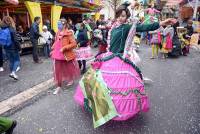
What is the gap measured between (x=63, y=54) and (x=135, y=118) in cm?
233

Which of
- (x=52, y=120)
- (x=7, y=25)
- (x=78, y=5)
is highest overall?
(x=78, y=5)

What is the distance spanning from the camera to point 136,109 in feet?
13.0

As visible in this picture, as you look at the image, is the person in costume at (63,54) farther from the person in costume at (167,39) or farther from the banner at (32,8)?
the banner at (32,8)

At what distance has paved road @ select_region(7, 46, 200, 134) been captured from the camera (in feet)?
13.4

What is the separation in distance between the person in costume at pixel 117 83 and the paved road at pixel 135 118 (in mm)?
301

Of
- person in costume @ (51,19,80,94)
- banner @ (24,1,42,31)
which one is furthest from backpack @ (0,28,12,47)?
banner @ (24,1,42,31)

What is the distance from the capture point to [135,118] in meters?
4.43

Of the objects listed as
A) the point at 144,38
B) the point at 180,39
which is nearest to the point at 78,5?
the point at 144,38

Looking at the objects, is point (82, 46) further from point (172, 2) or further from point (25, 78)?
point (172, 2)

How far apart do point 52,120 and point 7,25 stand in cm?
397

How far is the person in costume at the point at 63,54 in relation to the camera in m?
5.82

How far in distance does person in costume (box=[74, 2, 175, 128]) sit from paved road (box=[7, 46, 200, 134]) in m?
0.30

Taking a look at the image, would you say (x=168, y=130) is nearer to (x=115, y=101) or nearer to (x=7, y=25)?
(x=115, y=101)

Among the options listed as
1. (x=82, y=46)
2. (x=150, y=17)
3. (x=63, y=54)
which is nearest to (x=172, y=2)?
(x=82, y=46)
